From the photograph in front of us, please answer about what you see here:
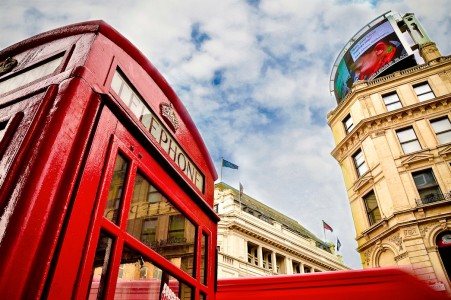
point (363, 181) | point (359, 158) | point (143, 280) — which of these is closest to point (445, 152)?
point (363, 181)

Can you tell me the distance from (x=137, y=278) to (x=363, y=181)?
628 inches

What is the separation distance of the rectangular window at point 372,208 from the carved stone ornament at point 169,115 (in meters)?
15.3

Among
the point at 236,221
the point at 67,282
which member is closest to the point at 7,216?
the point at 67,282

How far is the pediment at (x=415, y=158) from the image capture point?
1432 cm

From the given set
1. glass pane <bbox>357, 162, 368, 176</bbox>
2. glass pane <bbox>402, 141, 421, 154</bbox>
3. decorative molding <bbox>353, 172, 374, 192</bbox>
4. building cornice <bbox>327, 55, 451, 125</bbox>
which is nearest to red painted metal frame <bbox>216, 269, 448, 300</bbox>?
decorative molding <bbox>353, 172, 374, 192</bbox>

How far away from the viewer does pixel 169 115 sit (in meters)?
2.53

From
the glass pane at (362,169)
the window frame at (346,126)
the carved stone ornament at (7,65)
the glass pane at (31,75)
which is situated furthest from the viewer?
the window frame at (346,126)

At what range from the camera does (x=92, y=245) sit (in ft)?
4.31

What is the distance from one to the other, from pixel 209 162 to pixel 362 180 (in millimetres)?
15137

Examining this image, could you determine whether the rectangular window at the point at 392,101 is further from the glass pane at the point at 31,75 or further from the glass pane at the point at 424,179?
the glass pane at the point at 31,75

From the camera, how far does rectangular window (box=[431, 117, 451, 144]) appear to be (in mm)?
14812

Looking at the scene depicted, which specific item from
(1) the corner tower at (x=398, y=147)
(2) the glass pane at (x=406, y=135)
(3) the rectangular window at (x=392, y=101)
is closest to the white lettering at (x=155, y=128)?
(1) the corner tower at (x=398, y=147)

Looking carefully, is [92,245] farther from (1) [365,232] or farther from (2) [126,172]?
(1) [365,232]

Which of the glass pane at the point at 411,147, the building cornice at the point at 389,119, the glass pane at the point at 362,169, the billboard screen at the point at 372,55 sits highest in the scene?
the billboard screen at the point at 372,55
